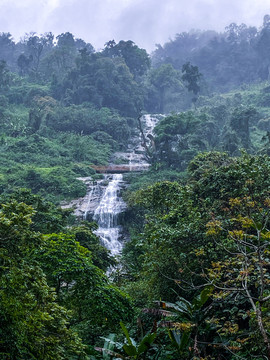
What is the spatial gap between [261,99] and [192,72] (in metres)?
10.8

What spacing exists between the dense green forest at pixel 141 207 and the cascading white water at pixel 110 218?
0.97m

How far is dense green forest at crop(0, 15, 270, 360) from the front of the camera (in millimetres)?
5523

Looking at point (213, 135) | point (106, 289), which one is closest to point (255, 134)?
point (213, 135)

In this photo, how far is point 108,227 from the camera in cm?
2672

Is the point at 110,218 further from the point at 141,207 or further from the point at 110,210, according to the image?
the point at 141,207

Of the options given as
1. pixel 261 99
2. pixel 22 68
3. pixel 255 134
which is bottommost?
pixel 255 134

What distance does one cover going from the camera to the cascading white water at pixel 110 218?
81.5ft

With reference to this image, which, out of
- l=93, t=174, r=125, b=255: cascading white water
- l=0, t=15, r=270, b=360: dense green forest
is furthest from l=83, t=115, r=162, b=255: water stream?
l=0, t=15, r=270, b=360: dense green forest

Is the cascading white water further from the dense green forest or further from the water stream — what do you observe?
the dense green forest

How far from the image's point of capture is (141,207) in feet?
85.1

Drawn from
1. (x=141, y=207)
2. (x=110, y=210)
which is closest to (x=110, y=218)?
(x=110, y=210)

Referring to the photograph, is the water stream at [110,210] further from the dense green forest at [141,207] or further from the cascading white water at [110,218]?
the dense green forest at [141,207]

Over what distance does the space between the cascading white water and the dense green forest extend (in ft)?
3.18

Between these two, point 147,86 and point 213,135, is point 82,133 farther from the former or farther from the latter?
Result: point 147,86
